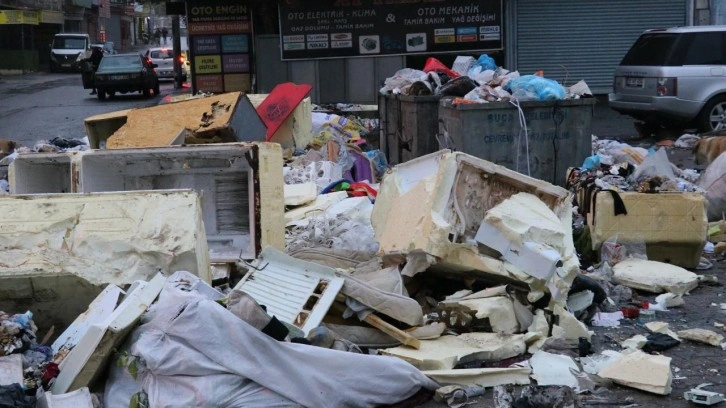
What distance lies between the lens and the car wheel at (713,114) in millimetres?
15227

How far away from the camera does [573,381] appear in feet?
16.9

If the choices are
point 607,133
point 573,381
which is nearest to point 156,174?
point 573,381

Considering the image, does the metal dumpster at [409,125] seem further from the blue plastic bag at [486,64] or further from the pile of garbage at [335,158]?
the blue plastic bag at [486,64]

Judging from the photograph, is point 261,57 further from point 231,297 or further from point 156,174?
point 231,297

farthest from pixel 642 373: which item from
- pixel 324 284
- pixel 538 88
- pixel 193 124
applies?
pixel 538 88

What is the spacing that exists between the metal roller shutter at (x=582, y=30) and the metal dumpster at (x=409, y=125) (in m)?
8.52

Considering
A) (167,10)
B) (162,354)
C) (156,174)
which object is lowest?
(162,354)

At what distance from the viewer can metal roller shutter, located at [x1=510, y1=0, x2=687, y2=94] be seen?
20.5m

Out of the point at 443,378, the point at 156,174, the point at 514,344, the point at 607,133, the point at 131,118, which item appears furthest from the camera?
the point at 607,133

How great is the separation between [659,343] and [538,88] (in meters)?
5.10

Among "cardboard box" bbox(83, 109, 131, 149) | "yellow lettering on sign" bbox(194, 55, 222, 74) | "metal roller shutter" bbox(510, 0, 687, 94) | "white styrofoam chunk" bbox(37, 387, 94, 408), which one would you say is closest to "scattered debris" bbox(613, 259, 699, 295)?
"white styrofoam chunk" bbox(37, 387, 94, 408)

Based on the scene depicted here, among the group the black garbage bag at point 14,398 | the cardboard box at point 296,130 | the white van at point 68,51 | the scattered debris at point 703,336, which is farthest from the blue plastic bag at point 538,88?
the white van at point 68,51

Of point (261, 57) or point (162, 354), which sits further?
point (261, 57)

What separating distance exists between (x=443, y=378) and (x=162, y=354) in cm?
144
